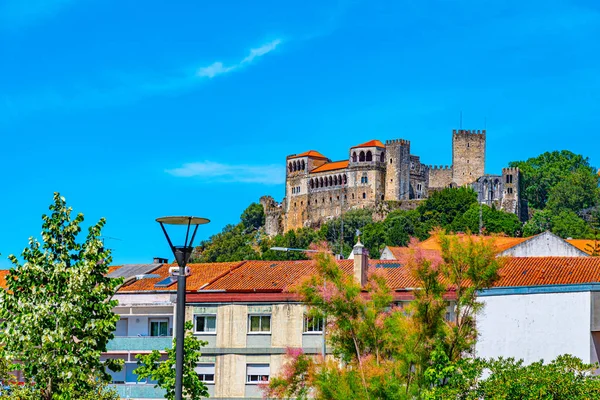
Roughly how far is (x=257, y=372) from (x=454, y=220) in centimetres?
10156

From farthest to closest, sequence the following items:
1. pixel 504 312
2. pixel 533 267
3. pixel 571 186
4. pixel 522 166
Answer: pixel 522 166 → pixel 571 186 → pixel 533 267 → pixel 504 312

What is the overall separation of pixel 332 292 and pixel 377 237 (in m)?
107

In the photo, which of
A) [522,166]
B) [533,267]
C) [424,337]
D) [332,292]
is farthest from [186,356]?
[522,166]

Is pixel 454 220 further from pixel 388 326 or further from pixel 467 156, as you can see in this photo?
pixel 388 326

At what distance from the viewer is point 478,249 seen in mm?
38156

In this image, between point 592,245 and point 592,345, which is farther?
point 592,245

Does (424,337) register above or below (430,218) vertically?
below

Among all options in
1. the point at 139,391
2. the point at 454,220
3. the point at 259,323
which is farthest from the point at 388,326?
the point at 454,220

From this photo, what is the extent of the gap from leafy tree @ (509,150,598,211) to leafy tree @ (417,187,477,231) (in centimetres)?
2128

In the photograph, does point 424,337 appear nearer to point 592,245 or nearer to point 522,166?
point 592,245

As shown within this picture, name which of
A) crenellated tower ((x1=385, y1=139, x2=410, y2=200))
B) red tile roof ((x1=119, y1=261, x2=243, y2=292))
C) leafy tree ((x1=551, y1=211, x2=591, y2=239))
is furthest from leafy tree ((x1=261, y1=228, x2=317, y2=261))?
red tile roof ((x1=119, y1=261, x2=243, y2=292))

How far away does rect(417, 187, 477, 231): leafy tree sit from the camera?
15150 cm

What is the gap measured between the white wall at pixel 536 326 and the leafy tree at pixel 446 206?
10450 cm

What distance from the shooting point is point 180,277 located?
23.7 m
